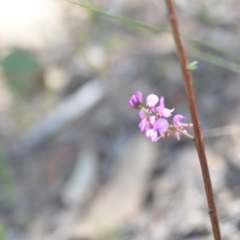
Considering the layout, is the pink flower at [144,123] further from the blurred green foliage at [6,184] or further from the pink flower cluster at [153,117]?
the blurred green foliage at [6,184]

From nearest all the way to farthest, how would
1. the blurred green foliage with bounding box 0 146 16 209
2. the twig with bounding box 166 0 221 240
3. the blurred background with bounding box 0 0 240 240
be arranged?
the twig with bounding box 166 0 221 240 → the blurred background with bounding box 0 0 240 240 → the blurred green foliage with bounding box 0 146 16 209

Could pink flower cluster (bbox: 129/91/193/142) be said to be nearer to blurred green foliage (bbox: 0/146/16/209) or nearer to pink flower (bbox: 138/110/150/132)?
pink flower (bbox: 138/110/150/132)

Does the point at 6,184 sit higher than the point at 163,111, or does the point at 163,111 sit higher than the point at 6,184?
the point at 6,184

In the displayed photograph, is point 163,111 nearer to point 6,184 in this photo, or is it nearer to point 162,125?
point 162,125

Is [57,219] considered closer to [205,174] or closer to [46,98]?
[46,98]

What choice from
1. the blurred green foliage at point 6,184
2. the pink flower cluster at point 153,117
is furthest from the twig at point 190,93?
the blurred green foliage at point 6,184

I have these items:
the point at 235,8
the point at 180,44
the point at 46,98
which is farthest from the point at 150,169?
the point at 180,44

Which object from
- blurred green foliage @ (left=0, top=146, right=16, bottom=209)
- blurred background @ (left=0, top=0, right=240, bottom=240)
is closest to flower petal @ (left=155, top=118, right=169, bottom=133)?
blurred background @ (left=0, top=0, right=240, bottom=240)

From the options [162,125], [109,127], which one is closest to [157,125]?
[162,125]
